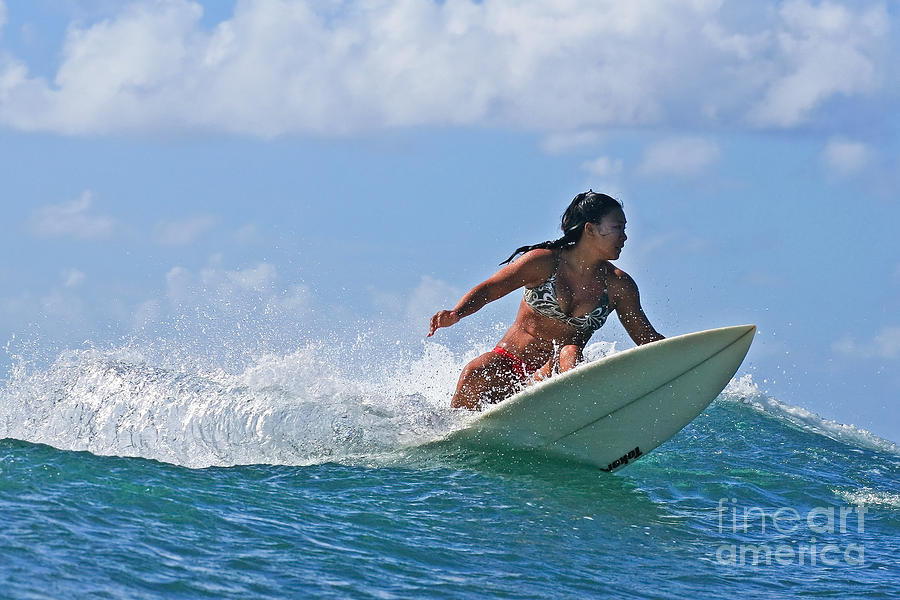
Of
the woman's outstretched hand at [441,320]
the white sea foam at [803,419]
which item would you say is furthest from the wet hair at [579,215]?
the white sea foam at [803,419]

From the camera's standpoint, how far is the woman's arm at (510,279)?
6.48 m

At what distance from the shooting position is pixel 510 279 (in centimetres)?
655

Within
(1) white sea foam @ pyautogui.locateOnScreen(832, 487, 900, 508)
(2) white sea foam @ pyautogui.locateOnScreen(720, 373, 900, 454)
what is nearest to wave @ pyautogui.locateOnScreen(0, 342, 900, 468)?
(1) white sea foam @ pyautogui.locateOnScreen(832, 487, 900, 508)

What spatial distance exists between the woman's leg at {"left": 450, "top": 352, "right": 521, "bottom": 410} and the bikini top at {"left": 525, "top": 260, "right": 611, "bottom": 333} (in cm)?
45

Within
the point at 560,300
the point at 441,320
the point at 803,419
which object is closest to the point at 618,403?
the point at 560,300

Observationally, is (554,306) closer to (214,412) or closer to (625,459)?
(625,459)

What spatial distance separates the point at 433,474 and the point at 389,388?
2.89 metres

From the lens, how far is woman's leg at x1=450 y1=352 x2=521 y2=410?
268 inches

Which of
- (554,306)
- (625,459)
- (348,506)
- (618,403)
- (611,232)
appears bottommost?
(348,506)

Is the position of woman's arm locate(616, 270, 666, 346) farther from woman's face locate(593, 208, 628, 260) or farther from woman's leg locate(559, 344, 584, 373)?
woman's leg locate(559, 344, 584, 373)

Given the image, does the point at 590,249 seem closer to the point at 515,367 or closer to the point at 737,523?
the point at 515,367

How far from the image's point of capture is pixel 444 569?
459cm

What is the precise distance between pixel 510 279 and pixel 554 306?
37 cm

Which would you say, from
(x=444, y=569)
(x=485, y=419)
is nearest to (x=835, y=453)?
(x=485, y=419)
